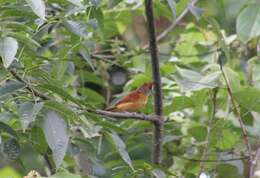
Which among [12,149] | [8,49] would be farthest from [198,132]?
[8,49]

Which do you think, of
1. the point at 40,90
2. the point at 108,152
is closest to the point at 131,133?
the point at 108,152

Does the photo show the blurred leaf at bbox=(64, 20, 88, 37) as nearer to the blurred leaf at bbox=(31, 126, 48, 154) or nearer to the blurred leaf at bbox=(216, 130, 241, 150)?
the blurred leaf at bbox=(31, 126, 48, 154)

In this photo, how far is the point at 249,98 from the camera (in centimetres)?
230

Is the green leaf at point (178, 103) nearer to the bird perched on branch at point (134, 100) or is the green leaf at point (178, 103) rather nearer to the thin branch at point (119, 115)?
A: the bird perched on branch at point (134, 100)

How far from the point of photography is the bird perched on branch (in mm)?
2711

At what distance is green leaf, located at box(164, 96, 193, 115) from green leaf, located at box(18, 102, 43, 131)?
939mm

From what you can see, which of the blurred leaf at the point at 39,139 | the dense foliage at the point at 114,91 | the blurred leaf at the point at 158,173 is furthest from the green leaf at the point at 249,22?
the blurred leaf at the point at 39,139

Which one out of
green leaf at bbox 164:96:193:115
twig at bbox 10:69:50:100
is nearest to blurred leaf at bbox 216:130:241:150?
green leaf at bbox 164:96:193:115

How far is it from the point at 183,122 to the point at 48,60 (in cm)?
111

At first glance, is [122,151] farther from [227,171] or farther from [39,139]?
[227,171]

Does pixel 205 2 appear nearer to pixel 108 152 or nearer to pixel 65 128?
pixel 108 152

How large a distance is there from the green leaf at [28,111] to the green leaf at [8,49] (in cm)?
12

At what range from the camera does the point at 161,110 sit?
217cm

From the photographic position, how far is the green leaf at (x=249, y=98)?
7.47 ft
